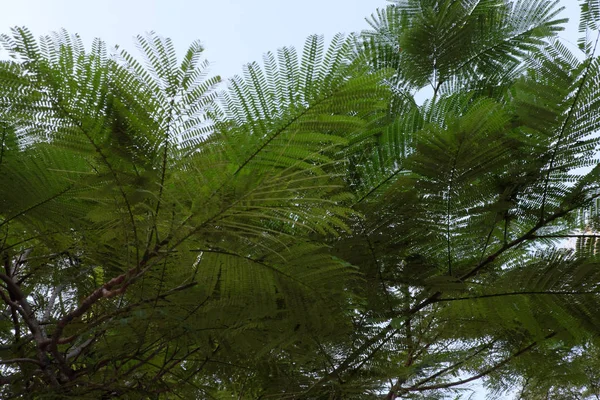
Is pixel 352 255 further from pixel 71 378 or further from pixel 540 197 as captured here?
pixel 71 378

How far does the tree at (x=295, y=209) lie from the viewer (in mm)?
866

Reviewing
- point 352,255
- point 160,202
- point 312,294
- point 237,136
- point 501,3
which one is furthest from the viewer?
point 501,3

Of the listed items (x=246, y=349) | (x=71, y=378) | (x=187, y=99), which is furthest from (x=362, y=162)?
(x=71, y=378)

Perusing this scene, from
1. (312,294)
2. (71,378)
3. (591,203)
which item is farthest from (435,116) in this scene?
(71,378)

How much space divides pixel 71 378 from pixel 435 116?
0.98 metres

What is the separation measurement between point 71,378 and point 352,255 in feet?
2.00

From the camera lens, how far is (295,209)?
857mm

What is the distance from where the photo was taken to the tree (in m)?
0.87

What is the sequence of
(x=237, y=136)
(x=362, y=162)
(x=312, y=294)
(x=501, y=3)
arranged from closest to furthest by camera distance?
1. (x=237, y=136)
2. (x=312, y=294)
3. (x=362, y=162)
4. (x=501, y=3)

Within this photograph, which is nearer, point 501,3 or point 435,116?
point 435,116

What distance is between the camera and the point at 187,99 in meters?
0.87

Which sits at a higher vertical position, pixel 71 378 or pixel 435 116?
pixel 435 116

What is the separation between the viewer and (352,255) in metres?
1.28

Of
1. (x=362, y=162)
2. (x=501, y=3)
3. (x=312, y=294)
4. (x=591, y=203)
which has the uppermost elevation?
(x=501, y=3)
